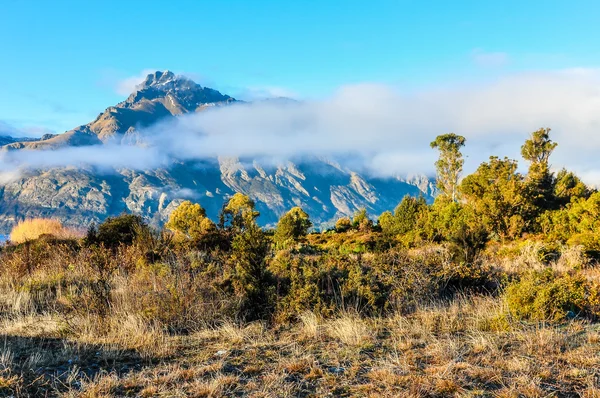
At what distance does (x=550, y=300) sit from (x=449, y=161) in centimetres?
4301

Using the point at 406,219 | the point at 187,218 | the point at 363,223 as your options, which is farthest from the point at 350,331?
the point at 187,218

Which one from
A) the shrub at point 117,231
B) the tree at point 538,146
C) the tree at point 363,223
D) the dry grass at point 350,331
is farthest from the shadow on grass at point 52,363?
the tree at point 538,146

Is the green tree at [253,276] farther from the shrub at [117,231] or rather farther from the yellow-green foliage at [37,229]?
the yellow-green foliage at [37,229]

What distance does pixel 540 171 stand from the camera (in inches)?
1193

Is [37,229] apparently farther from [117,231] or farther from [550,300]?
[550,300]

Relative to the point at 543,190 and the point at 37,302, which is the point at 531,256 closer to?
the point at 37,302

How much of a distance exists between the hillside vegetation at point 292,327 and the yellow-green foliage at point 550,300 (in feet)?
0.08

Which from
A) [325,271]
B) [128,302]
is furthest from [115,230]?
[325,271]

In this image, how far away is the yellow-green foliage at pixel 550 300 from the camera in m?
6.23

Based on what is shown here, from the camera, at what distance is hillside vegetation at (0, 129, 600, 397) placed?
13.3ft

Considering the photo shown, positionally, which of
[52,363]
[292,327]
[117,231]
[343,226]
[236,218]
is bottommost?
[343,226]

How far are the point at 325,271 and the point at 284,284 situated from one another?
0.92 meters

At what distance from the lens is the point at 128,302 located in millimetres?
6672

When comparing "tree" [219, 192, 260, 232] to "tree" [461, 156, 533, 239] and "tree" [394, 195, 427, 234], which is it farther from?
"tree" [461, 156, 533, 239]
